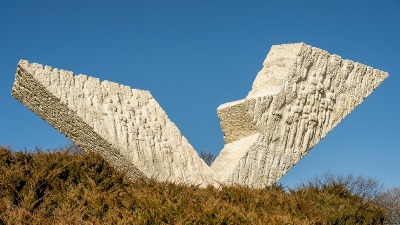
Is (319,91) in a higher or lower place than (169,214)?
higher

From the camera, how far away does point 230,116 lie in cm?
866

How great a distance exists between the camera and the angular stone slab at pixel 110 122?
689 cm

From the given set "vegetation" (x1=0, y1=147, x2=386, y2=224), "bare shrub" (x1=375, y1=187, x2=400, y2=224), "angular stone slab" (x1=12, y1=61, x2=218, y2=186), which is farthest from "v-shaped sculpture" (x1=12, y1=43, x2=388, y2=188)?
"bare shrub" (x1=375, y1=187, x2=400, y2=224)

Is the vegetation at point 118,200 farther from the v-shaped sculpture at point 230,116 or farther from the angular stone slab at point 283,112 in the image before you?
the angular stone slab at point 283,112

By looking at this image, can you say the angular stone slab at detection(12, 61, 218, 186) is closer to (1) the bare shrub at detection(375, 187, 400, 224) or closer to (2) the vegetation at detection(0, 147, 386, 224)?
(2) the vegetation at detection(0, 147, 386, 224)

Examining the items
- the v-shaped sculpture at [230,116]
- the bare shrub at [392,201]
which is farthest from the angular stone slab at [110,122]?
the bare shrub at [392,201]

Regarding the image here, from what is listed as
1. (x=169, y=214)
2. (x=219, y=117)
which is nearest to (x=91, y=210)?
(x=169, y=214)

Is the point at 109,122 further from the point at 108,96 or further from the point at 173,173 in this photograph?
the point at 173,173

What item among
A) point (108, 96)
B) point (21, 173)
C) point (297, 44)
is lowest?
point (21, 173)

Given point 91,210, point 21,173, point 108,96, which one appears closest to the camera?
point 91,210

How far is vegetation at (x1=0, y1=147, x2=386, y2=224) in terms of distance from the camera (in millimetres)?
4410

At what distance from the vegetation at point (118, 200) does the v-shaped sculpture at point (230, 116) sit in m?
0.79

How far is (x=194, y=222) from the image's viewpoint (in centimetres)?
426

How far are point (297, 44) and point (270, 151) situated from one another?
195cm
